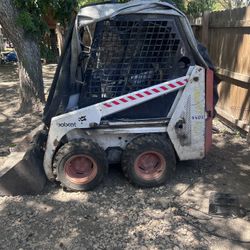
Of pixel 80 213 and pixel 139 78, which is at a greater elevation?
pixel 139 78

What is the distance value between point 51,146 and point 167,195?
1.43 m

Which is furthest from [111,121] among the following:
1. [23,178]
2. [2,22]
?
[2,22]

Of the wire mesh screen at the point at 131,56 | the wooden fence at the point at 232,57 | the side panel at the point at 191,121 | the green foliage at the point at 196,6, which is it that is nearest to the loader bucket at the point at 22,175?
the wire mesh screen at the point at 131,56

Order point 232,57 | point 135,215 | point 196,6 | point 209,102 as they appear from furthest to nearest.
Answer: point 196,6, point 232,57, point 209,102, point 135,215

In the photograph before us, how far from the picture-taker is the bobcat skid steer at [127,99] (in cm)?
383

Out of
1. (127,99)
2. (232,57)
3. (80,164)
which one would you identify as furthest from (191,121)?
(232,57)

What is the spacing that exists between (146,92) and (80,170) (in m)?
1.19

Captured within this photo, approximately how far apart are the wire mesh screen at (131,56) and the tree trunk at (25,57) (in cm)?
284

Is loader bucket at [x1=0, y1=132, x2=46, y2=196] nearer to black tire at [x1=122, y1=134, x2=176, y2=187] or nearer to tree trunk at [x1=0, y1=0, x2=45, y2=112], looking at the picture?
black tire at [x1=122, y1=134, x2=176, y2=187]

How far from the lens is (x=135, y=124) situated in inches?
159

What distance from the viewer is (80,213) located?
368 cm

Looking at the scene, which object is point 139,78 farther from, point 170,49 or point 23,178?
point 23,178

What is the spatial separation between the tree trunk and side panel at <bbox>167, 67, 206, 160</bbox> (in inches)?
139

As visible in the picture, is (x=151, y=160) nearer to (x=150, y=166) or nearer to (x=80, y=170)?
(x=150, y=166)
